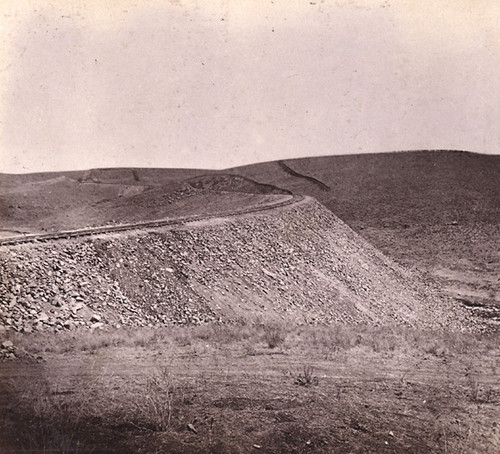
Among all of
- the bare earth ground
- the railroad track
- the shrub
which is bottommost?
the bare earth ground

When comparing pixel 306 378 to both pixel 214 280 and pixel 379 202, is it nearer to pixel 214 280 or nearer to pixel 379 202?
pixel 214 280

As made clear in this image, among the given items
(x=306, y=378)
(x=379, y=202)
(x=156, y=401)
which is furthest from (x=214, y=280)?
(x=379, y=202)

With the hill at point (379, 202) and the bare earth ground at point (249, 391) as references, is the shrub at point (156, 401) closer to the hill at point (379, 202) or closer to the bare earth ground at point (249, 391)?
the bare earth ground at point (249, 391)

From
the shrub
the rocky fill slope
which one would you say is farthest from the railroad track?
the shrub

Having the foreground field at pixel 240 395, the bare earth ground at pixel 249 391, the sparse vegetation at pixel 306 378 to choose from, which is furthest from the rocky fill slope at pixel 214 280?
the sparse vegetation at pixel 306 378

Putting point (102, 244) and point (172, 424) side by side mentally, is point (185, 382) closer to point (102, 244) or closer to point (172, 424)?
point (172, 424)

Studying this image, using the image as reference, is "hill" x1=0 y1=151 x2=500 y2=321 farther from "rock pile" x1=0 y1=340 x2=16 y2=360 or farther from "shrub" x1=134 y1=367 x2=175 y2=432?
"rock pile" x1=0 y1=340 x2=16 y2=360

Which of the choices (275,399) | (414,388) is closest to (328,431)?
(275,399)
